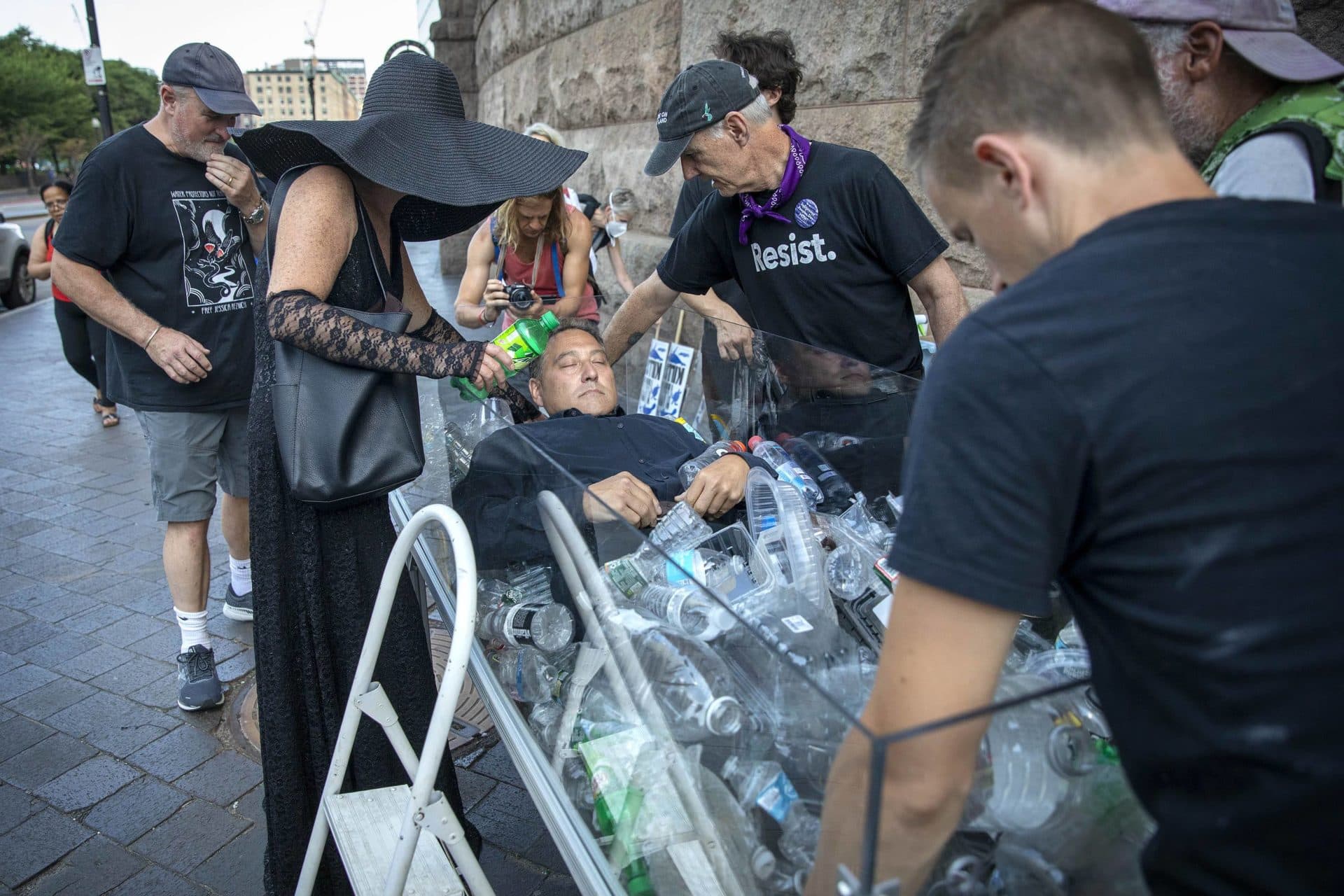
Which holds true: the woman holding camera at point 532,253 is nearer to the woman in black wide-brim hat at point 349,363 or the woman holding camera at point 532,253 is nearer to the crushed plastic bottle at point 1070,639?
the woman in black wide-brim hat at point 349,363

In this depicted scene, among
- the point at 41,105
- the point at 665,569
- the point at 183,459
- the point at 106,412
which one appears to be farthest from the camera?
the point at 41,105

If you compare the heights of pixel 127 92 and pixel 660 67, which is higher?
pixel 127 92

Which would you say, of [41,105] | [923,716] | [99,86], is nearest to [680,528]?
[923,716]

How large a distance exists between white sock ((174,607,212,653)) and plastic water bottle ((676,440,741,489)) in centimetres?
187

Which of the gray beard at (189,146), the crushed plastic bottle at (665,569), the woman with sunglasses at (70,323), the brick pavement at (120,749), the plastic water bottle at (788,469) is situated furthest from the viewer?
the woman with sunglasses at (70,323)

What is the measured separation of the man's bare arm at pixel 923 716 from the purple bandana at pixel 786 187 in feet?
6.42

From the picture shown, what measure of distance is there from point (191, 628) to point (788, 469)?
2259 mm

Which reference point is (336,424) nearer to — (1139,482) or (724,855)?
(724,855)

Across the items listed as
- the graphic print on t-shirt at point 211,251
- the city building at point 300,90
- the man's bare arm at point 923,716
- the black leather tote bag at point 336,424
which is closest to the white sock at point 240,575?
the graphic print on t-shirt at point 211,251

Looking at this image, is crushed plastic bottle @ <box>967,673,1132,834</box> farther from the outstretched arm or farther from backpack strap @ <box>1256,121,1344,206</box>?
the outstretched arm

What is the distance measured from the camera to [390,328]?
7.02 feet

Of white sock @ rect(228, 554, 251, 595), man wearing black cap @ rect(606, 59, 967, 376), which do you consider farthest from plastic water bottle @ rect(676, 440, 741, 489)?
white sock @ rect(228, 554, 251, 595)

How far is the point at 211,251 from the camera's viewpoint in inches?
132

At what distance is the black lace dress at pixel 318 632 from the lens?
2.22 metres
